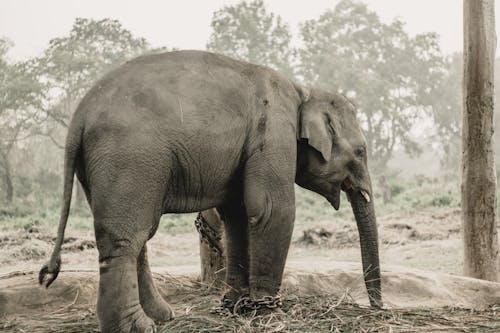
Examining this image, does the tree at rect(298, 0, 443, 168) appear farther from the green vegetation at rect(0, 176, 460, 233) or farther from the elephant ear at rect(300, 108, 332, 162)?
the elephant ear at rect(300, 108, 332, 162)

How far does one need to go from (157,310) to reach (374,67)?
30272 mm

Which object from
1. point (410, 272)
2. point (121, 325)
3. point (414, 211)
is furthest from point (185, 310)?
point (414, 211)

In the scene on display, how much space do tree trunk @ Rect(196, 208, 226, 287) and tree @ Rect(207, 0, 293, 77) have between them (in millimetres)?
24126

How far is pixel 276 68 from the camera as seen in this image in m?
28.6

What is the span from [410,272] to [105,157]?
3.35 meters

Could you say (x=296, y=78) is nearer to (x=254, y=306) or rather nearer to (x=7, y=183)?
(x=7, y=183)

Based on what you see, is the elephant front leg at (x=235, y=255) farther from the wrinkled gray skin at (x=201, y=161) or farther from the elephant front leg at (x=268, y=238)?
the elephant front leg at (x=268, y=238)

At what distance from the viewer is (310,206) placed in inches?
830

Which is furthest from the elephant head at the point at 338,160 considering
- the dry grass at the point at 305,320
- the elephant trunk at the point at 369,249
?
the dry grass at the point at 305,320

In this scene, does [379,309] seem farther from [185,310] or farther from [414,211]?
[414,211]

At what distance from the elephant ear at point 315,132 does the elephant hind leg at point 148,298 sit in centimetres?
124

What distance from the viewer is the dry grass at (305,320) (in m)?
3.79

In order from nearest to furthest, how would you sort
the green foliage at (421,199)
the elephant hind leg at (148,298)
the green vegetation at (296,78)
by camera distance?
the elephant hind leg at (148,298)
the green foliage at (421,199)
the green vegetation at (296,78)

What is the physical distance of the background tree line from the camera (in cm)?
2428
